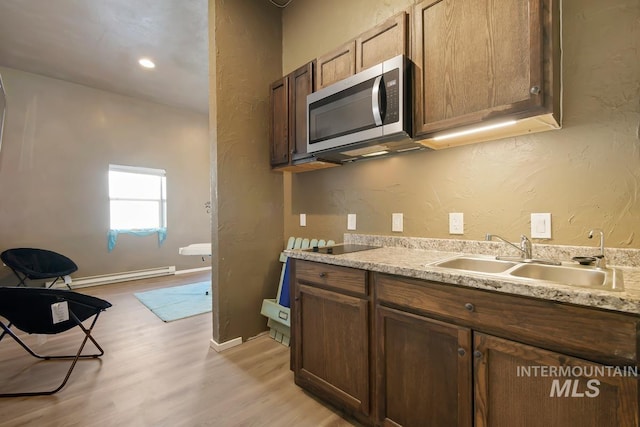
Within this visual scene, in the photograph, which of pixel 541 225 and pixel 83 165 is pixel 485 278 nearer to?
pixel 541 225

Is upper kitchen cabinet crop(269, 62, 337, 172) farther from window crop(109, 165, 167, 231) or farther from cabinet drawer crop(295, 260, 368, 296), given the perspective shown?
window crop(109, 165, 167, 231)

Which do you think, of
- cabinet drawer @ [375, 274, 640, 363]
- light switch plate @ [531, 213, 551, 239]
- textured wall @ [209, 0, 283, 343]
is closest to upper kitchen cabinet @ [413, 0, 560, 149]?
light switch plate @ [531, 213, 551, 239]

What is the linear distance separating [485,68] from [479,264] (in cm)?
99

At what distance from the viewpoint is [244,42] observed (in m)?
2.64

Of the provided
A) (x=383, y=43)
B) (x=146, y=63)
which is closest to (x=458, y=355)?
(x=383, y=43)

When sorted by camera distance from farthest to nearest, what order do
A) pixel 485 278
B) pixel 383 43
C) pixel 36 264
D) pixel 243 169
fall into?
pixel 36 264 < pixel 243 169 < pixel 383 43 < pixel 485 278

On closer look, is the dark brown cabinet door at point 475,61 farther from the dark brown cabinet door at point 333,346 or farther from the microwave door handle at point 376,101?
the dark brown cabinet door at point 333,346

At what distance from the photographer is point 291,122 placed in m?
2.40

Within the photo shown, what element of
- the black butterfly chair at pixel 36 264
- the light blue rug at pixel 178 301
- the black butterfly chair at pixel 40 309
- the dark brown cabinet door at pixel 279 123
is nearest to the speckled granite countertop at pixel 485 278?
the dark brown cabinet door at pixel 279 123

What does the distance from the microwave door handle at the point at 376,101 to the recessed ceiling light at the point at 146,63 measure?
3.63 m

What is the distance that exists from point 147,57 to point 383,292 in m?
4.25

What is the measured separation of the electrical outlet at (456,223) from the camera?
1.75 m
